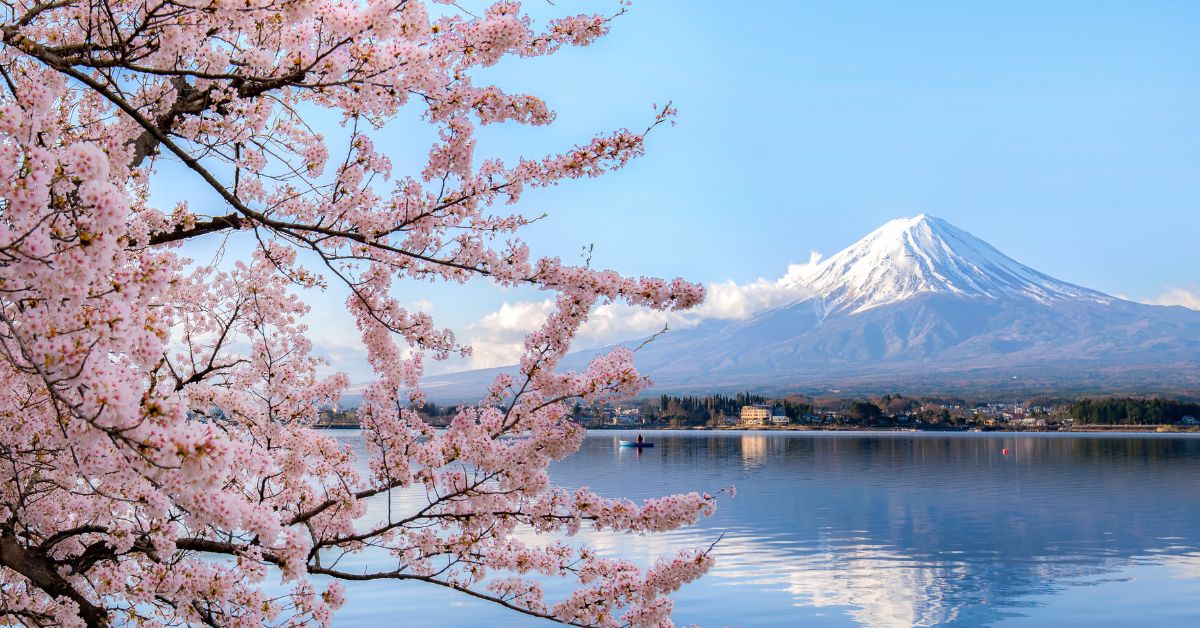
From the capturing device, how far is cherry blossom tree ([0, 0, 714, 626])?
13.0 ft

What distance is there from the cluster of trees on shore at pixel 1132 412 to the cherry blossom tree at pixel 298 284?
617 feet

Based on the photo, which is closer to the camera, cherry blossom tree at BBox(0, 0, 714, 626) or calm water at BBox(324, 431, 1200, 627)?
cherry blossom tree at BBox(0, 0, 714, 626)

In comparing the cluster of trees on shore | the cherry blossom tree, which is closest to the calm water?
the cherry blossom tree

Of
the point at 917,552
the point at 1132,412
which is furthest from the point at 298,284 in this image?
the point at 1132,412

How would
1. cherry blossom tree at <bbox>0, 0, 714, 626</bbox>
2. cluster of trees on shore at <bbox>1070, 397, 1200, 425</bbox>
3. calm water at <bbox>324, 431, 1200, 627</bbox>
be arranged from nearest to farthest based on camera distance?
cherry blossom tree at <bbox>0, 0, 714, 626</bbox>
calm water at <bbox>324, 431, 1200, 627</bbox>
cluster of trees on shore at <bbox>1070, 397, 1200, 425</bbox>

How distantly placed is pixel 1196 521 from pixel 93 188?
169 feet

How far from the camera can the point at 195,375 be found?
305 inches

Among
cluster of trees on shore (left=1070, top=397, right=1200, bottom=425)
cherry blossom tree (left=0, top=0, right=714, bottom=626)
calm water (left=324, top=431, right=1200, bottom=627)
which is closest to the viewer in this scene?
cherry blossom tree (left=0, top=0, right=714, bottom=626)

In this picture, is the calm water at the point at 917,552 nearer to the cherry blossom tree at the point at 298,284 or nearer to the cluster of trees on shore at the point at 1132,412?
the cherry blossom tree at the point at 298,284

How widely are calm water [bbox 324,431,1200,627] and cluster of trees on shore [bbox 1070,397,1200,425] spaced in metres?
110

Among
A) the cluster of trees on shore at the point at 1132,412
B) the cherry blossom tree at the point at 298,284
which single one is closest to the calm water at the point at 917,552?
the cherry blossom tree at the point at 298,284

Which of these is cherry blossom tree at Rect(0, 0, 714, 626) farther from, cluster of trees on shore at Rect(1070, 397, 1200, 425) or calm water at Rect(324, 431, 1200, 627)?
cluster of trees on shore at Rect(1070, 397, 1200, 425)

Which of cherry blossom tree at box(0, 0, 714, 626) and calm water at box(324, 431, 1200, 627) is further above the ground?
cherry blossom tree at box(0, 0, 714, 626)

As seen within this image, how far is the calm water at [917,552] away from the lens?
2833cm
